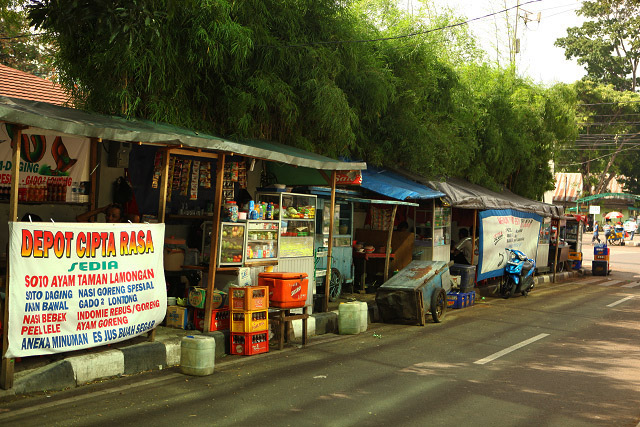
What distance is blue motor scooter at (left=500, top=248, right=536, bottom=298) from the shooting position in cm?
1703

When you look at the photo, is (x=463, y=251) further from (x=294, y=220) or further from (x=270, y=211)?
(x=270, y=211)

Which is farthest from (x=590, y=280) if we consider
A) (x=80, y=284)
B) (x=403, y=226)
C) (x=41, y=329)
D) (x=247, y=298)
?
(x=41, y=329)

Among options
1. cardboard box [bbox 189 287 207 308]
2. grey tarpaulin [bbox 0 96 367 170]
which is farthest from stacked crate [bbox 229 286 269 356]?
grey tarpaulin [bbox 0 96 367 170]

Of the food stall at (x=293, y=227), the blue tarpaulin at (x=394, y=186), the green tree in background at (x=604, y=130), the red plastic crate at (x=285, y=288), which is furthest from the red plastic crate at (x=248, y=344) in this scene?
the green tree in background at (x=604, y=130)

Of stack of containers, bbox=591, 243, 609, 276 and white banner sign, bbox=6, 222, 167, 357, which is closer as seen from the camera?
white banner sign, bbox=6, 222, 167, 357

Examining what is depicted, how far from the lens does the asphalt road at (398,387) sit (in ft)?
20.4

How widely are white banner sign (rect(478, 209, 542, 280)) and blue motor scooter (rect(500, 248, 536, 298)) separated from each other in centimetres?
41

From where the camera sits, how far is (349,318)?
1114cm

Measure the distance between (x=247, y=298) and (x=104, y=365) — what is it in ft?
7.57

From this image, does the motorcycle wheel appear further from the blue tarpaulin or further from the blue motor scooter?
the blue tarpaulin

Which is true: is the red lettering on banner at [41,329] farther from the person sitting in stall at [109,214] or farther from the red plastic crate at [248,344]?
the red plastic crate at [248,344]

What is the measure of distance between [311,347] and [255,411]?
3651 mm

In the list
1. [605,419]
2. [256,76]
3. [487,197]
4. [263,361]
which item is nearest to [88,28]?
[256,76]

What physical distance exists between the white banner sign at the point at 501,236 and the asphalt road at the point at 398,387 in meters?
4.86
